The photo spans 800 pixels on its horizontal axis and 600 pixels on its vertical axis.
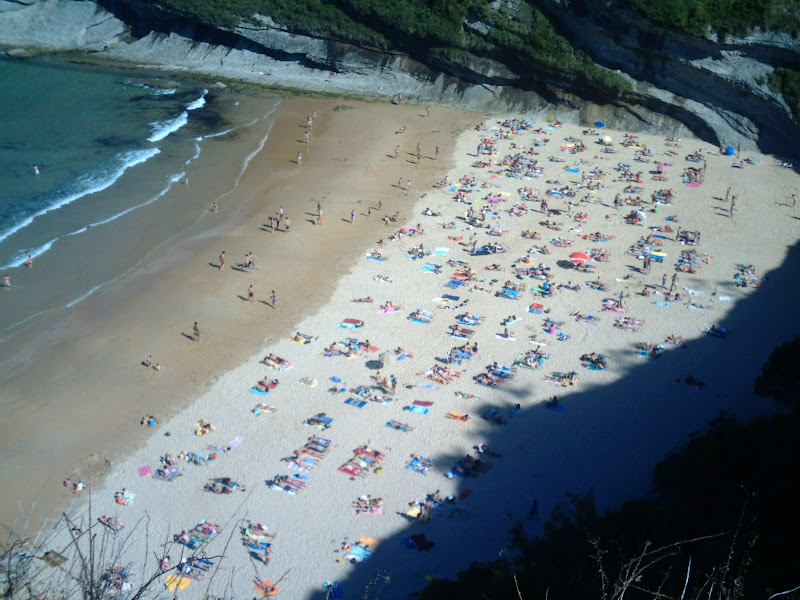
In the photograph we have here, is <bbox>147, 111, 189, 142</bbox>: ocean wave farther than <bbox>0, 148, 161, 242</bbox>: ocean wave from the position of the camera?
Yes

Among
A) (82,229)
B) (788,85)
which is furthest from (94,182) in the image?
(788,85)

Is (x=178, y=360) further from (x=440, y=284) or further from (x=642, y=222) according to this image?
(x=642, y=222)

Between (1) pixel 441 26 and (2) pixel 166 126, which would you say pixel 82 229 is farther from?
(1) pixel 441 26

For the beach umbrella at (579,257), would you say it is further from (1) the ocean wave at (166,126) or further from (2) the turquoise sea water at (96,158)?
(1) the ocean wave at (166,126)

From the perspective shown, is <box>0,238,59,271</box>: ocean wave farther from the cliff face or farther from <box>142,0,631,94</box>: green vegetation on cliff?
<box>142,0,631,94</box>: green vegetation on cliff

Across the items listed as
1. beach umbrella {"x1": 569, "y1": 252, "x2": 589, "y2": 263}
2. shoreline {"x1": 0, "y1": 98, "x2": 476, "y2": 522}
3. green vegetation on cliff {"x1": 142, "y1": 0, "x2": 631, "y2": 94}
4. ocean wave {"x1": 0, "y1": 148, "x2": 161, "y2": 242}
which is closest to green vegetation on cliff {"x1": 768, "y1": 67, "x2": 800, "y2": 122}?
green vegetation on cliff {"x1": 142, "y1": 0, "x2": 631, "y2": 94}
